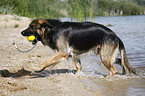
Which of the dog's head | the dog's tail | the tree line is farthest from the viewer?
the tree line

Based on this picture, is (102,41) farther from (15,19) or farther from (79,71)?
(15,19)

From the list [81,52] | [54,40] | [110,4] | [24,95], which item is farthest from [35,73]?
[110,4]

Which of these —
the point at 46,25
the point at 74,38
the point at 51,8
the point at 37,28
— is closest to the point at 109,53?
the point at 74,38

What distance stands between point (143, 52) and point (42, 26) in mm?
4481

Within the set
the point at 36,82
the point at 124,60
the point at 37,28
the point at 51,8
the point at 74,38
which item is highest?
the point at 51,8

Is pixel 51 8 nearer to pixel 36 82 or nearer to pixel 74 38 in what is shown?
pixel 74 38

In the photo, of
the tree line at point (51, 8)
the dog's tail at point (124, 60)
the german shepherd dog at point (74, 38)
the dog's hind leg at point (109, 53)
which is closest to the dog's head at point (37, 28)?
the german shepherd dog at point (74, 38)

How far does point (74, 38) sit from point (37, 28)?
0.95 m

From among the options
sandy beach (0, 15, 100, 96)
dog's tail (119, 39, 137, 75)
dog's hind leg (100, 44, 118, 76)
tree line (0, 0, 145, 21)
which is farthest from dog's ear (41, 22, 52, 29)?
tree line (0, 0, 145, 21)

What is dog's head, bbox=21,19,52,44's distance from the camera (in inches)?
188

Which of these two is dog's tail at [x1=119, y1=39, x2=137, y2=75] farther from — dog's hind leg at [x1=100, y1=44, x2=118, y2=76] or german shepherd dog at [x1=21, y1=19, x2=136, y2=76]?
dog's hind leg at [x1=100, y1=44, x2=118, y2=76]

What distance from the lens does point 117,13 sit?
54062mm

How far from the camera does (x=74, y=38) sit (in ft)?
16.1

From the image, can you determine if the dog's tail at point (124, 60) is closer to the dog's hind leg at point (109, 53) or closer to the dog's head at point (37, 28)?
the dog's hind leg at point (109, 53)
